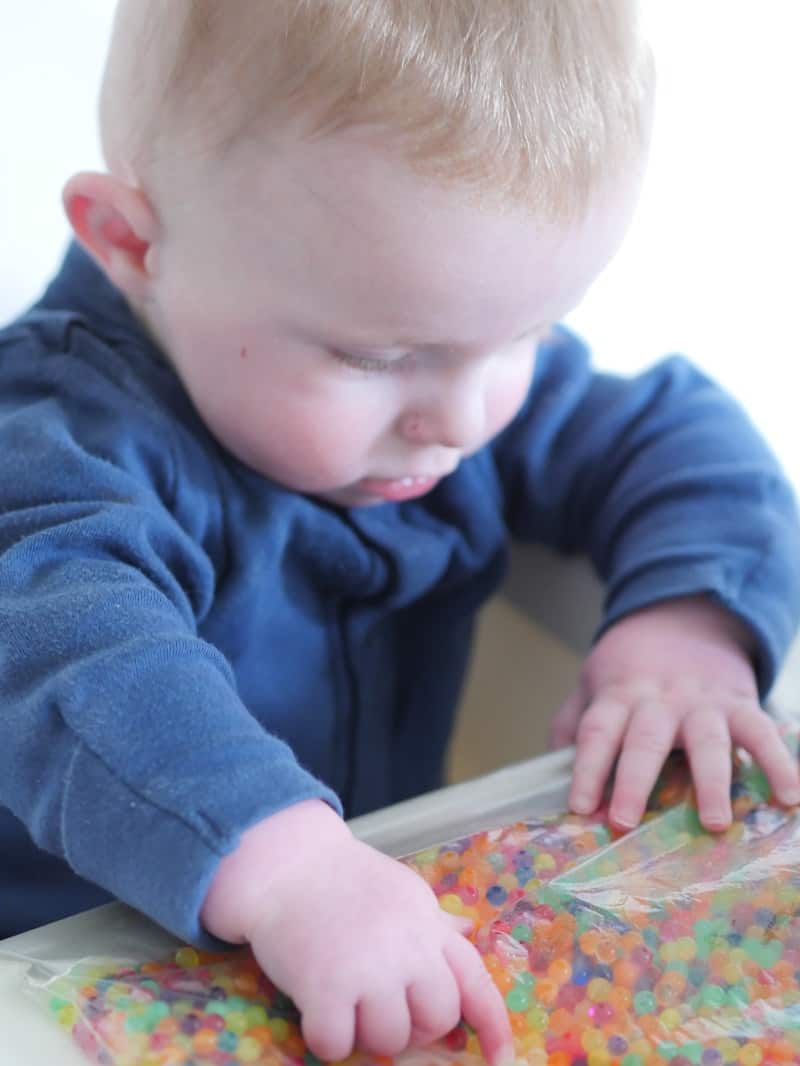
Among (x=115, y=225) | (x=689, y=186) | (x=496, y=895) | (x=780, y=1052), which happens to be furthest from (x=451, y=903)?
(x=689, y=186)

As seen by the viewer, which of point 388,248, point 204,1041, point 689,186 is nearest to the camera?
point 204,1041

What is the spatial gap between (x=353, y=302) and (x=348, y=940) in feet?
0.82

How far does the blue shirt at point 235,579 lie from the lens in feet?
1.44

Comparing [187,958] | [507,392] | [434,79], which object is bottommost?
[187,958]

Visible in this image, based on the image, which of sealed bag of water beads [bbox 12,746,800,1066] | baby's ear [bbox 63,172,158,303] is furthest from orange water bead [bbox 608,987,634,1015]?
baby's ear [bbox 63,172,158,303]

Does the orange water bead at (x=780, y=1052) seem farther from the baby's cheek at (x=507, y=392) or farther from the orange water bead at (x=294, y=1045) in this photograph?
the baby's cheek at (x=507, y=392)

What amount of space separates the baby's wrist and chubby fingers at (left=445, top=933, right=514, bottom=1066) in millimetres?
57

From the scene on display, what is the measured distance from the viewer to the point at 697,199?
3.14 ft

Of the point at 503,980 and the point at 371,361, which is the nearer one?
the point at 503,980

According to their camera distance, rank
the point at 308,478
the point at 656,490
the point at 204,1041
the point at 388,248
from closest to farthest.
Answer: the point at 204,1041
the point at 388,248
the point at 308,478
the point at 656,490

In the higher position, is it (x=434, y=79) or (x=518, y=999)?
(x=434, y=79)

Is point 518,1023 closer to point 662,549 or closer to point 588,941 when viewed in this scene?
point 588,941

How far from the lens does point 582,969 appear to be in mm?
435

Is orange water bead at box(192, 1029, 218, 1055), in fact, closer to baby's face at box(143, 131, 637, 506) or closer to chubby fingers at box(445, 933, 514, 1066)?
chubby fingers at box(445, 933, 514, 1066)
